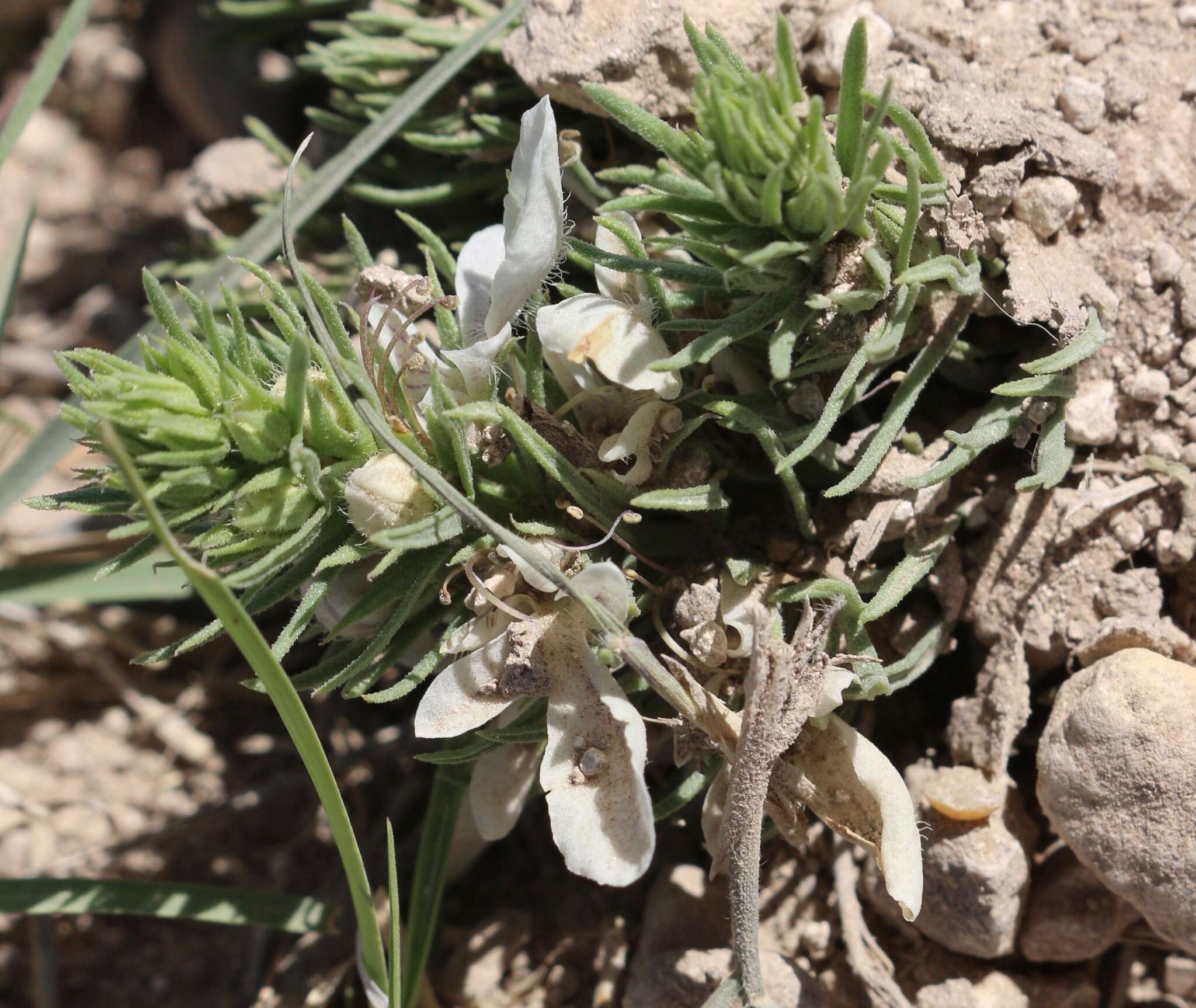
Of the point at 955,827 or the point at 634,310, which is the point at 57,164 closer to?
the point at 634,310

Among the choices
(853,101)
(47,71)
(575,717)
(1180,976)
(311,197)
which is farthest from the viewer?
(47,71)

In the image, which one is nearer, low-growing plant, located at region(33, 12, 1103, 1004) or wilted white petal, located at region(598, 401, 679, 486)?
low-growing plant, located at region(33, 12, 1103, 1004)

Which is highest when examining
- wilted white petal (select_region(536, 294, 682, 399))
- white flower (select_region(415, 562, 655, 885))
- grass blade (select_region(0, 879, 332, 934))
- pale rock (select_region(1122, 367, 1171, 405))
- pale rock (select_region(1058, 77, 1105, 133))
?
pale rock (select_region(1058, 77, 1105, 133))

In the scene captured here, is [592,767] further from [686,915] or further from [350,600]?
[686,915]

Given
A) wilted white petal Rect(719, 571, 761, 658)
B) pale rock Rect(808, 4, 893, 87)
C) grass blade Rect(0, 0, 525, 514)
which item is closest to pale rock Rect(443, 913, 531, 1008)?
wilted white petal Rect(719, 571, 761, 658)

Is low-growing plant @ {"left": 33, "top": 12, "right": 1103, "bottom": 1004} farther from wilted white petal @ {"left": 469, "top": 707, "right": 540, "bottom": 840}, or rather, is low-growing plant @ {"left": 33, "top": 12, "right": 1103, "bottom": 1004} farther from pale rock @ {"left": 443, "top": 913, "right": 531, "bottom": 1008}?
pale rock @ {"left": 443, "top": 913, "right": 531, "bottom": 1008}

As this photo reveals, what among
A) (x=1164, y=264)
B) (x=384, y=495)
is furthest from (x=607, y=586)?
(x=1164, y=264)

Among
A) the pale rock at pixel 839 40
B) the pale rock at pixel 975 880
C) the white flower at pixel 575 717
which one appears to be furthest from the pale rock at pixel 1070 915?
the pale rock at pixel 839 40
